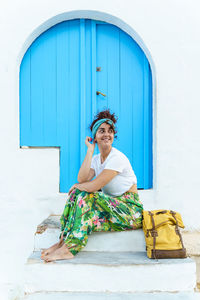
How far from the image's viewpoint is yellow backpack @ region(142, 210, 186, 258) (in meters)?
2.50

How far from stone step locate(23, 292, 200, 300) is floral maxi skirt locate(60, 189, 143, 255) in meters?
0.35

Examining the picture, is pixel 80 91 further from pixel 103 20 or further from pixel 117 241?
pixel 117 241

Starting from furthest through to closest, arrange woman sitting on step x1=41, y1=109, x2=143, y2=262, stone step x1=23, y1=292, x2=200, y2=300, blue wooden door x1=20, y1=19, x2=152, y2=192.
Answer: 1. blue wooden door x1=20, y1=19, x2=152, y2=192
2. woman sitting on step x1=41, y1=109, x2=143, y2=262
3. stone step x1=23, y1=292, x2=200, y2=300

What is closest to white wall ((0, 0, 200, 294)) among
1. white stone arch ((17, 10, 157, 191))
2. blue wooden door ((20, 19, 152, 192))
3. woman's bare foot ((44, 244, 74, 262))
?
white stone arch ((17, 10, 157, 191))

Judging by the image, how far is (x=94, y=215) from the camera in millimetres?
2646

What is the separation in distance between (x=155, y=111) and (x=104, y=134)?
3.60 ft

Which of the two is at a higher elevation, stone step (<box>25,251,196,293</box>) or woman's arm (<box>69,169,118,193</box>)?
woman's arm (<box>69,169,118,193</box>)

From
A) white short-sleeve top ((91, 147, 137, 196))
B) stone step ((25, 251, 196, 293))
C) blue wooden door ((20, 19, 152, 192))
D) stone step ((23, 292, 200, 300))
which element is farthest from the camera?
blue wooden door ((20, 19, 152, 192))

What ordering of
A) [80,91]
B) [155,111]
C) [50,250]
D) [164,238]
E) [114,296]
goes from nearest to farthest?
[114,296]
[164,238]
[50,250]
[155,111]
[80,91]

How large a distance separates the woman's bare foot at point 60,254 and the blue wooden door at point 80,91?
1.30 meters

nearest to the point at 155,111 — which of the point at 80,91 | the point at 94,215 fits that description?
the point at 80,91

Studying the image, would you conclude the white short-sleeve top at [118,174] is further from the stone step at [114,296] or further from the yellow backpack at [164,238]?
the stone step at [114,296]

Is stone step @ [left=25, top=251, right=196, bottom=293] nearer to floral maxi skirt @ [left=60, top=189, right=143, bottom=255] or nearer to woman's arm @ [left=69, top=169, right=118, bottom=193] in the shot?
floral maxi skirt @ [left=60, top=189, right=143, bottom=255]

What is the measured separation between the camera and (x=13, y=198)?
3590 millimetres
